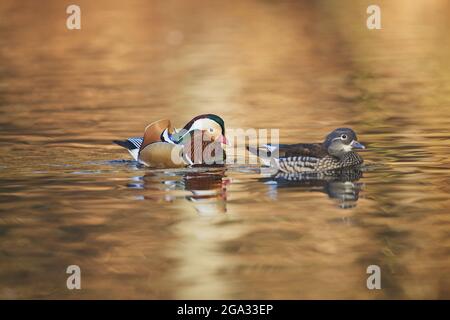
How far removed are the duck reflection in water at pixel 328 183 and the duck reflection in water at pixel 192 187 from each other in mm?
584

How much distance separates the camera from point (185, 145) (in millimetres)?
14641

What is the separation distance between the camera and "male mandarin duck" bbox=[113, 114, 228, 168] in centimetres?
1457

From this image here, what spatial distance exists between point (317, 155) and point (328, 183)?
76 centimetres

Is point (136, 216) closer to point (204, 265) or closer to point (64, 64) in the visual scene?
point (204, 265)

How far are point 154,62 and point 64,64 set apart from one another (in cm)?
214

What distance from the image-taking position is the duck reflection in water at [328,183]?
1255 cm

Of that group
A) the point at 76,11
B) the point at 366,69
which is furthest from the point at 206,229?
the point at 76,11

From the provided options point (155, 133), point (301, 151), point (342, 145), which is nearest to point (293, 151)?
point (301, 151)

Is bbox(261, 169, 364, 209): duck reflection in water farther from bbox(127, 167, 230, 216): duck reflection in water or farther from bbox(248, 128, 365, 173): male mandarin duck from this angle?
bbox(127, 167, 230, 216): duck reflection in water

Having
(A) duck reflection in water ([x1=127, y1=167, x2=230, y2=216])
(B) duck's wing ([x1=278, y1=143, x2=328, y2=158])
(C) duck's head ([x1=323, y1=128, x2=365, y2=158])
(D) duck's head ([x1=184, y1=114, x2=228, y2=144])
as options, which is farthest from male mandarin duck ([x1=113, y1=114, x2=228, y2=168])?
(C) duck's head ([x1=323, y1=128, x2=365, y2=158])

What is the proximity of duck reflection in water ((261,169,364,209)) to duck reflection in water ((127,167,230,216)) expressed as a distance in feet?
1.91

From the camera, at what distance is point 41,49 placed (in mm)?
33312

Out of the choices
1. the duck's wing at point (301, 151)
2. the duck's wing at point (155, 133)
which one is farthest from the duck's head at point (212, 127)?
the duck's wing at point (301, 151)

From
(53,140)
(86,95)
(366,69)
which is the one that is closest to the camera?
(53,140)
